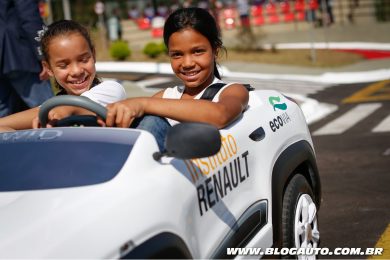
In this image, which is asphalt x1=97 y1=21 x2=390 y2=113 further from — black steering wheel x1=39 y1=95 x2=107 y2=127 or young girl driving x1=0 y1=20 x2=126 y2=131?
black steering wheel x1=39 y1=95 x2=107 y2=127

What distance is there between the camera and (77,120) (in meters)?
3.46

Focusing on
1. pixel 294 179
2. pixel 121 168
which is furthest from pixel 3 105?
pixel 121 168

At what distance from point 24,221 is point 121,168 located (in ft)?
1.45

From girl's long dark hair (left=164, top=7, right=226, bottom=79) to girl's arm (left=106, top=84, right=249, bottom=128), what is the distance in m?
0.56

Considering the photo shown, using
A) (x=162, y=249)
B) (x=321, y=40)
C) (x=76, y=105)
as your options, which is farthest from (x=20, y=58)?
(x=321, y=40)

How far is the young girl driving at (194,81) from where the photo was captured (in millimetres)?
3408

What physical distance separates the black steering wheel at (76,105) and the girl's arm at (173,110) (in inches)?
2.3

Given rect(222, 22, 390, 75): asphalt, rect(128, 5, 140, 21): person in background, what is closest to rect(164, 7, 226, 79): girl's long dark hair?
rect(222, 22, 390, 75): asphalt

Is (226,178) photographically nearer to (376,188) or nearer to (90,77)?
(90,77)

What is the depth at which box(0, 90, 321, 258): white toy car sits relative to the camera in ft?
8.43

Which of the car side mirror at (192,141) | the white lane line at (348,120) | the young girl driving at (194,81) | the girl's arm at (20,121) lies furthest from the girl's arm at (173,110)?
the white lane line at (348,120)

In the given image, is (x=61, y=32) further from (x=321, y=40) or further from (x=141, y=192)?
(x=321, y=40)

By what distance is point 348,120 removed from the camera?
11375 millimetres

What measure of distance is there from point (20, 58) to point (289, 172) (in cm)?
388
